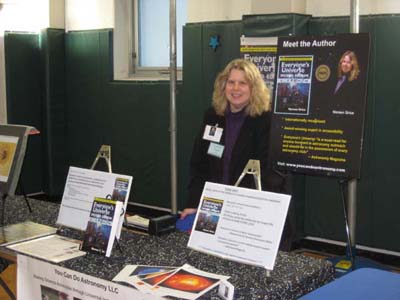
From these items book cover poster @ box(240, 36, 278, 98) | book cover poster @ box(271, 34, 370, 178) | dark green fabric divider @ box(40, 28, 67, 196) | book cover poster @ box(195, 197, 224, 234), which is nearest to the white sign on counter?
book cover poster @ box(195, 197, 224, 234)

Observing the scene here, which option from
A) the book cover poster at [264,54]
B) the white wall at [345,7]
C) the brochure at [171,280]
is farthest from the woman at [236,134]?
the white wall at [345,7]

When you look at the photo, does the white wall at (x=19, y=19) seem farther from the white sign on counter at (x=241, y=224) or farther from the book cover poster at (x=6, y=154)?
the white sign on counter at (x=241, y=224)

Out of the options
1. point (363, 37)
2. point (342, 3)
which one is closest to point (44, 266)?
point (363, 37)

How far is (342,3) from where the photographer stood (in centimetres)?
414

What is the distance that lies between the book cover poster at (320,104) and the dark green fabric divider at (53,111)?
10.4ft

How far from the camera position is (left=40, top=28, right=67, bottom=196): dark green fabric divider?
587 cm

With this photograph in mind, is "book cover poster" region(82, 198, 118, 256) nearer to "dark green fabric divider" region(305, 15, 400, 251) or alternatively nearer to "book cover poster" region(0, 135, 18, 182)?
"book cover poster" region(0, 135, 18, 182)

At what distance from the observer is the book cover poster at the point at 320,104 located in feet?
10.3

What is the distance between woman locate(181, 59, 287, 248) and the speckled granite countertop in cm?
55

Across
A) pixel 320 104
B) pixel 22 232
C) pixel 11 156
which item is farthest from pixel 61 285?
pixel 320 104

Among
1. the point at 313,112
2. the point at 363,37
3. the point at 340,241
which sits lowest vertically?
the point at 340,241

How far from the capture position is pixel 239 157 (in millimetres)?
2604

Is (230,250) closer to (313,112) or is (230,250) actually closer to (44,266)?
(44,266)

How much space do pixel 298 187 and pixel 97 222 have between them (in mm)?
2630
